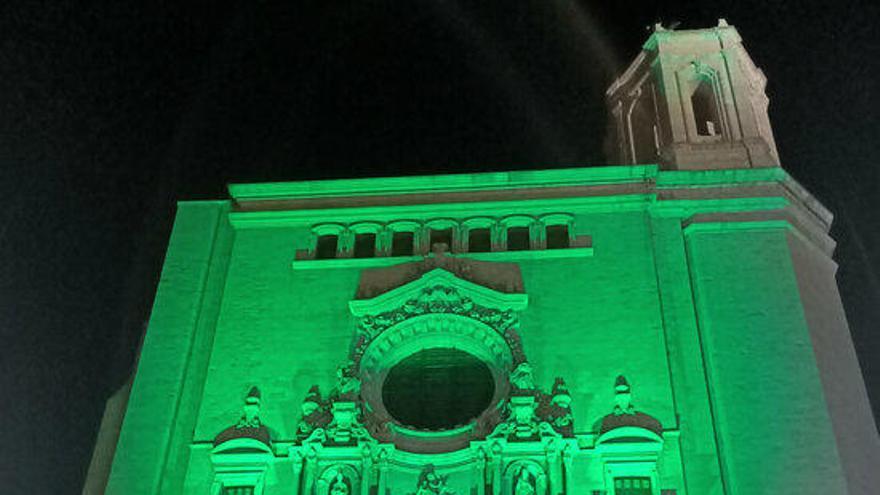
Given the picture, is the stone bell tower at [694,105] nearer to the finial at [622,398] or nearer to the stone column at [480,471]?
the finial at [622,398]

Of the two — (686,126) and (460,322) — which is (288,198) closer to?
(460,322)

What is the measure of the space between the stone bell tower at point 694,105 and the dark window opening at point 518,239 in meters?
5.05

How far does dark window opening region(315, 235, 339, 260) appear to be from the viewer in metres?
29.2

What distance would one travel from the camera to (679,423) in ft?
80.8

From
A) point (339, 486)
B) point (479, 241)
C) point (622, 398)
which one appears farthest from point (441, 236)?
point (339, 486)

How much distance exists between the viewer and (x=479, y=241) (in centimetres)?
2925

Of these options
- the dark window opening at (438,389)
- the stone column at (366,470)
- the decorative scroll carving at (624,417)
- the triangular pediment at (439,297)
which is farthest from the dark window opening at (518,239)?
the stone column at (366,470)

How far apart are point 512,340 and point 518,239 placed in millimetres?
3981

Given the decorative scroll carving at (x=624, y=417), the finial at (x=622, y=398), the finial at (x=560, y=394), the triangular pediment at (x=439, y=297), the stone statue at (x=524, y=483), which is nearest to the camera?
the stone statue at (x=524, y=483)

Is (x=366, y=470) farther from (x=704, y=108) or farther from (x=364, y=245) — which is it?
(x=704, y=108)

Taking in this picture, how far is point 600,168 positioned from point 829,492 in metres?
11.0

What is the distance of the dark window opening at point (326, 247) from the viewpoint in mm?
29203

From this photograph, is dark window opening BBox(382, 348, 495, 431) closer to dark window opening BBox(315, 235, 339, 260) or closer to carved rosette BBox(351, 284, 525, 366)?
carved rosette BBox(351, 284, 525, 366)

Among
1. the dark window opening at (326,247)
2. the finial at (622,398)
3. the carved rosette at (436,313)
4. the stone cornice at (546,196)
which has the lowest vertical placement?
the finial at (622,398)
